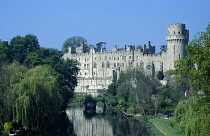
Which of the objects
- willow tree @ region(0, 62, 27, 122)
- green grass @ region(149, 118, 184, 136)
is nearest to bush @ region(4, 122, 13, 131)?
willow tree @ region(0, 62, 27, 122)

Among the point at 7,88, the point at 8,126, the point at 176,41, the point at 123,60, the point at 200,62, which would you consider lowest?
the point at 8,126

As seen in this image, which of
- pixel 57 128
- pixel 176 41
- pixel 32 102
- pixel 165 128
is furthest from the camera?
pixel 176 41

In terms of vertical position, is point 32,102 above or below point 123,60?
below

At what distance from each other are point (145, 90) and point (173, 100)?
146 inches

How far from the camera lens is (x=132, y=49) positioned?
82312 mm

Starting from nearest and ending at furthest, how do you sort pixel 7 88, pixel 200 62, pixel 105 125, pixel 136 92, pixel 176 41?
1. pixel 200 62
2. pixel 7 88
3. pixel 105 125
4. pixel 136 92
5. pixel 176 41

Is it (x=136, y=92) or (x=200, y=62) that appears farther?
(x=136, y=92)

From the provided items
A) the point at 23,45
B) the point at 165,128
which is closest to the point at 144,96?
the point at 165,128

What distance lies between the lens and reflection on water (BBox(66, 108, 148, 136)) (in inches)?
1387

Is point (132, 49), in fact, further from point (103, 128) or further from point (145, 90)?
point (103, 128)

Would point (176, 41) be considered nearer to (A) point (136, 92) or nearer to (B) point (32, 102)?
(A) point (136, 92)

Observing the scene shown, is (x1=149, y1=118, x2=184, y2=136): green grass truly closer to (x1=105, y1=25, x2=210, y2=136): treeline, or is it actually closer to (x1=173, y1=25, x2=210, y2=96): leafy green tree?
(x1=105, y1=25, x2=210, y2=136): treeline

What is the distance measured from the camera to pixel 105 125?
40.2 metres

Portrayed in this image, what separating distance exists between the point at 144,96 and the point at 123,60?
33.7 meters
